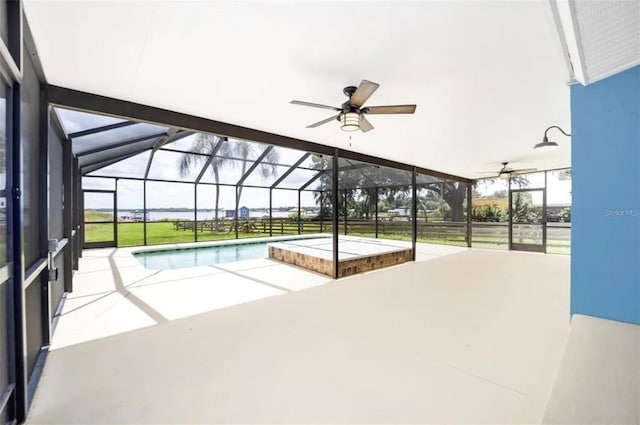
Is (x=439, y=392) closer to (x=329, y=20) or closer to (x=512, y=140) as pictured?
(x=329, y=20)

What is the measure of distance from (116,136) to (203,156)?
10.8 ft

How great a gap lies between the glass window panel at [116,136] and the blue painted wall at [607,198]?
555cm

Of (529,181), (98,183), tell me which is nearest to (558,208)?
(529,181)

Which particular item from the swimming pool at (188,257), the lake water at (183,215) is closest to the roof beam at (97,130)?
the swimming pool at (188,257)

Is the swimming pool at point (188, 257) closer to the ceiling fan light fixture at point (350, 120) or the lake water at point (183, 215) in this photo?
the lake water at point (183, 215)

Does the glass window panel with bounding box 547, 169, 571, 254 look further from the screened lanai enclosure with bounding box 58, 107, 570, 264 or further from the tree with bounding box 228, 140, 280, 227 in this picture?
the tree with bounding box 228, 140, 280, 227

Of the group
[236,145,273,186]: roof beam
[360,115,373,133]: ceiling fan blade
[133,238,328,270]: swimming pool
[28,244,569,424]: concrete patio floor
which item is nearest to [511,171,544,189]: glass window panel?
[28,244,569,424]: concrete patio floor

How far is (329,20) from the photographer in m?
1.81

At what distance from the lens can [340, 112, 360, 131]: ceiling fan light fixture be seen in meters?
2.79

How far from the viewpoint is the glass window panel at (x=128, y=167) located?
802 cm

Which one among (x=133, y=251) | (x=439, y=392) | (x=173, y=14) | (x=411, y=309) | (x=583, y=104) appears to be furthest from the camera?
(x=133, y=251)

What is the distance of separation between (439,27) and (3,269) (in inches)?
112

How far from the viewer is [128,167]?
27.5ft

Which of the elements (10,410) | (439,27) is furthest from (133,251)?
(439,27)
